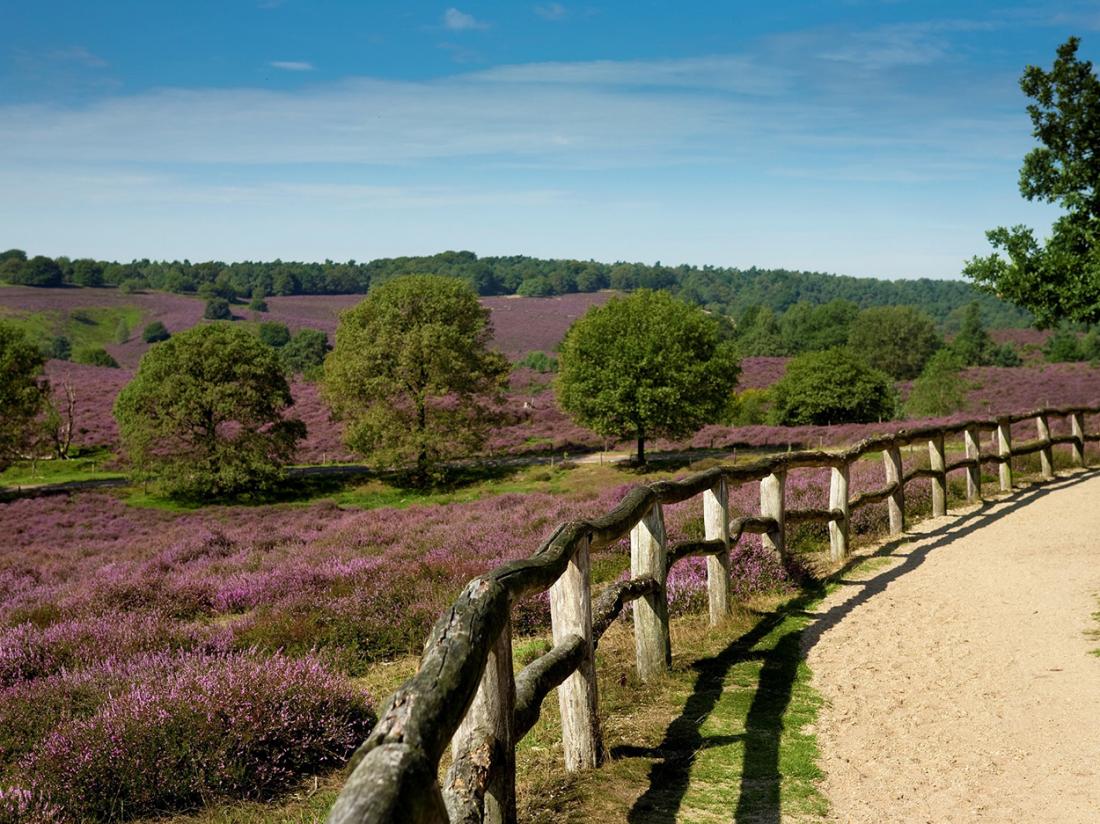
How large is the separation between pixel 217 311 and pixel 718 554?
462ft

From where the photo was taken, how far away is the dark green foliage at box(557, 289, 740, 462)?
130ft

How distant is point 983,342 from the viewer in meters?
108

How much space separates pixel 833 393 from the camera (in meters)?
51.3

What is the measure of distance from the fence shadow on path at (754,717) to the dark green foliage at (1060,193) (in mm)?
8230

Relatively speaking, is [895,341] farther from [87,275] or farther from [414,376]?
[87,275]

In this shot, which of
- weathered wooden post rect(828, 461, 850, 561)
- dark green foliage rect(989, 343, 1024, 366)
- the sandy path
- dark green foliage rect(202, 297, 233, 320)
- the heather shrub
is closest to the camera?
the sandy path

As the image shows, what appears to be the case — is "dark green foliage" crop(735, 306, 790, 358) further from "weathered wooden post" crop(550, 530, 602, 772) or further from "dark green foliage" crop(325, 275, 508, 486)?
"weathered wooden post" crop(550, 530, 602, 772)

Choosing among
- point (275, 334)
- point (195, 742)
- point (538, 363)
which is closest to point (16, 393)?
point (195, 742)

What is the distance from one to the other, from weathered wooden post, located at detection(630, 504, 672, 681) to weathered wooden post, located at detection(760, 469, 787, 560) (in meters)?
3.09

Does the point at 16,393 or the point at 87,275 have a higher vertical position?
the point at 87,275

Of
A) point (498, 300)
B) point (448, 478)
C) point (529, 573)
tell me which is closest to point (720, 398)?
point (448, 478)

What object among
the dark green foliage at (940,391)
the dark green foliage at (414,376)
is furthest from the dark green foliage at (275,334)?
the dark green foliage at (940,391)

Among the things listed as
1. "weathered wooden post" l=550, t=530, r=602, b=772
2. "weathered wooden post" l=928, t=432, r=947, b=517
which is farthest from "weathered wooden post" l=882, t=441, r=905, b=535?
"weathered wooden post" l=550, t=530, r=602, b=772

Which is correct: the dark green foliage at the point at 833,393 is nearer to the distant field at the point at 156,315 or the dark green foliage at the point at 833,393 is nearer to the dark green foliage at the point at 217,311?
the distant field at the point at 156,315
